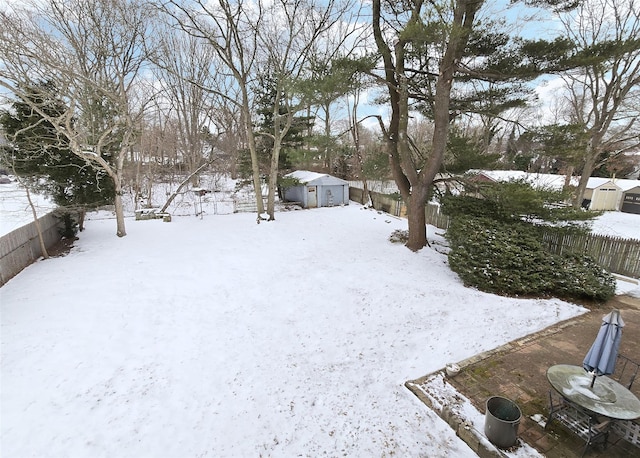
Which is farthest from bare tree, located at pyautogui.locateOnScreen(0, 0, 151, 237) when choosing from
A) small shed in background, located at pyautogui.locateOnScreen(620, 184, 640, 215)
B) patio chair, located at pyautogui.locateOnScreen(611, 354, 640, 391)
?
small shed in background, located at pyautogui.locateOnScreen(620, 184, 640, 215)

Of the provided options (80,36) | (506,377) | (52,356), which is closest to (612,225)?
(506,377)

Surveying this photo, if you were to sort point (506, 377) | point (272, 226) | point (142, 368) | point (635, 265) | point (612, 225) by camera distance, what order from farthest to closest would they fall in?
point (612, 225) → point (272, 226) → point (635, 265) → point (142, 368) → point (506, 377)

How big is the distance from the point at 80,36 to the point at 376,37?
1131cm

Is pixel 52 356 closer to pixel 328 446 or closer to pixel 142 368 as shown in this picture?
pixel 142 368

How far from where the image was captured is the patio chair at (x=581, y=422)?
9.98 ft

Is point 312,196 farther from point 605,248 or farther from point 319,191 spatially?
point 605,248

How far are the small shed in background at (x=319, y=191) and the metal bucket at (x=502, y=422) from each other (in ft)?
51.5

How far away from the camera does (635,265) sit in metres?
8.15

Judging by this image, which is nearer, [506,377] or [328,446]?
[328,446]

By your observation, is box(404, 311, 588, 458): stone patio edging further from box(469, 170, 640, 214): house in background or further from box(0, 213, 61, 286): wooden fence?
box(469, 170, 640, 214): house in background

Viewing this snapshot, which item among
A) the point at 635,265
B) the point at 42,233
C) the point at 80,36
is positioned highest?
the point at 80,36

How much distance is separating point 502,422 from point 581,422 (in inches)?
40.1

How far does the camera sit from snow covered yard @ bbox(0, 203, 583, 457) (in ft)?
11.4

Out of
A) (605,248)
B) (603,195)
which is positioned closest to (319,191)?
(605,248)
